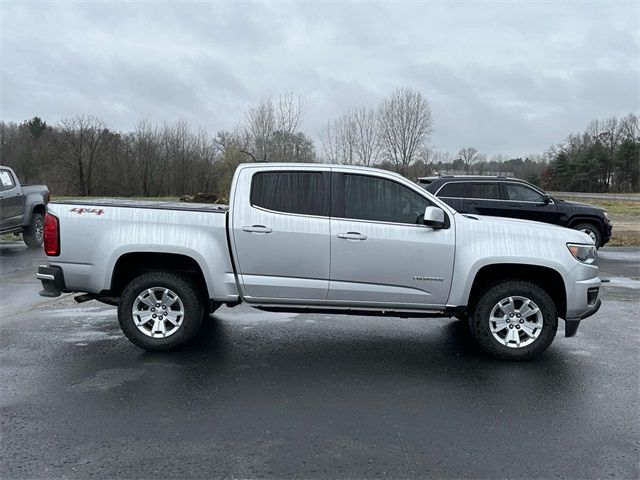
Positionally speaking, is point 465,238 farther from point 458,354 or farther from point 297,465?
point 297,465

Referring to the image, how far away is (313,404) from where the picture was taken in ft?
13.4

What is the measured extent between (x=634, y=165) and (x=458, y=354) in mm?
83319

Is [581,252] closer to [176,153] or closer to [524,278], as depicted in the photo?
[524,278]

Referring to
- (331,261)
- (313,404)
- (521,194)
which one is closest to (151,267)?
(331,261)

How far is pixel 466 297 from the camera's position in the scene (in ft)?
16.9

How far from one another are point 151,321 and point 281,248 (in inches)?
61.5

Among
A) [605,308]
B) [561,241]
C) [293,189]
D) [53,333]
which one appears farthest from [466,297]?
[53,333]

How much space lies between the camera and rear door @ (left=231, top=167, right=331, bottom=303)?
5.15 m

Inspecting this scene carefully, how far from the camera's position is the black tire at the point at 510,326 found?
5.09 meters

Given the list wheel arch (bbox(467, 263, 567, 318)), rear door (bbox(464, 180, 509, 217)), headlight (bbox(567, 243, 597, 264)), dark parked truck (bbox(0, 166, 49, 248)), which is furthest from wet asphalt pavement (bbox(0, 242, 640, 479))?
dark parked truck (bbox(0, 166, 49, 248))

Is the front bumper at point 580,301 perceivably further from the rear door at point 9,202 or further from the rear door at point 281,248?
the rear door at point 9,202

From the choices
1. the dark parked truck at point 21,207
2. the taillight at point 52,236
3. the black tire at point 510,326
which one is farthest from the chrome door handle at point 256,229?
the dark parked truck at point 21,207

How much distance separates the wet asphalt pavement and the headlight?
106cm

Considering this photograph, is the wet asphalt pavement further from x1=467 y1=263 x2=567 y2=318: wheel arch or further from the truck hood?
the truck hood
